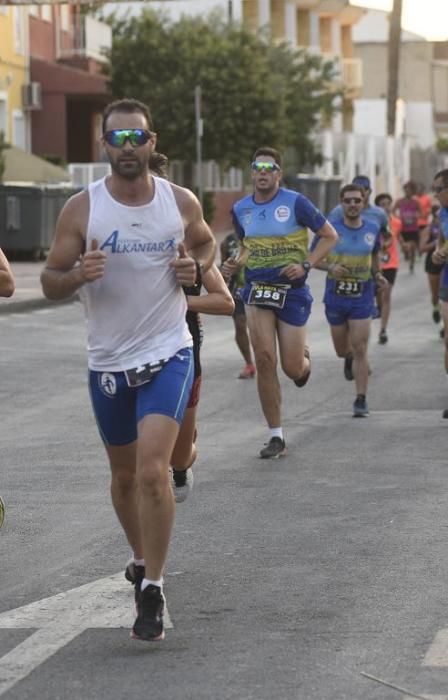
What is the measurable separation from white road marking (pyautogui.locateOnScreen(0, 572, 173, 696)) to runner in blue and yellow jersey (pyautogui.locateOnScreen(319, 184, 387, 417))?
7.43 meters

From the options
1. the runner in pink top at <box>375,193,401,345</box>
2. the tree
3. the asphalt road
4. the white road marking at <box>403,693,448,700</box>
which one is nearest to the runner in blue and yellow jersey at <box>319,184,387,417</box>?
the asphalt road

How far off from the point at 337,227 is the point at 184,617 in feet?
28.6

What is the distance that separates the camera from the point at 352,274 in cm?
1527

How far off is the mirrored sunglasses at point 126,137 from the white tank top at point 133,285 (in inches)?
6.6

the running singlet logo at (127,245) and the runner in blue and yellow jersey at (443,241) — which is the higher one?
the running singlet logo at (127,245)

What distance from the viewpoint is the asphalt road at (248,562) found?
6.22 meters

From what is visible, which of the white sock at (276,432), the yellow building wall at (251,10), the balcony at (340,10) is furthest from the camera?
the balcony at (340,10)

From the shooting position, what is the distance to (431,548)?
8.57 m

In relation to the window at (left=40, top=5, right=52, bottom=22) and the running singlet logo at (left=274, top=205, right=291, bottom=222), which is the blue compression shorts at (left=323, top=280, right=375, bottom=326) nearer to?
the running singlet logo at (left=274, top=205, right=291, bottom=222)

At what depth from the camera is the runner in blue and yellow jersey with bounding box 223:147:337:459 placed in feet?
40.4

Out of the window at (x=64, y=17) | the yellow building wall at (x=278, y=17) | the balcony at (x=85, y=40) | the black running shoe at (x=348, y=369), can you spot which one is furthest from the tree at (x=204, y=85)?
the black running shoe at (x=348, y=369)

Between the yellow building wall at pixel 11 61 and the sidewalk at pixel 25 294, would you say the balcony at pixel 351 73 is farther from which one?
the sidewalk at pixel 25 294

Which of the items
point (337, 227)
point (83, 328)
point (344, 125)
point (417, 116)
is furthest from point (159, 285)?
point (417, 116)

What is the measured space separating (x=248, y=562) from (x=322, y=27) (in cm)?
7578
